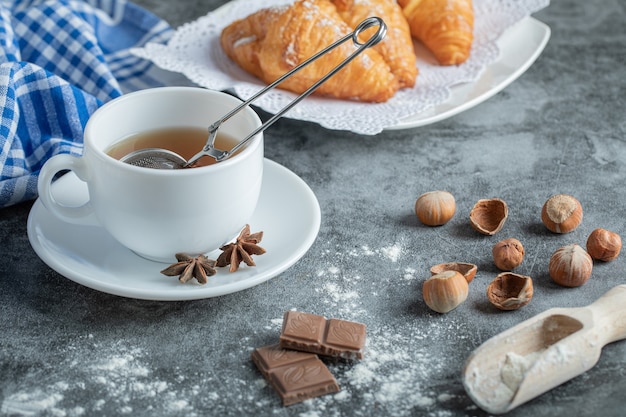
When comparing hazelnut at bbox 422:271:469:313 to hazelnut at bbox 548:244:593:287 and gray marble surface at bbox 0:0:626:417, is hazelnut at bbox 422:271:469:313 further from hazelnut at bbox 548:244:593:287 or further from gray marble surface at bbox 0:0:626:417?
hazelnut at bbox 548:244:593:287

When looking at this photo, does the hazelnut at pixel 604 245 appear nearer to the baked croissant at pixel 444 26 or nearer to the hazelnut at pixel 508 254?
the hazelnut at pixel 508 254

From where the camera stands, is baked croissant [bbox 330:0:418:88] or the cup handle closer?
the cup handle

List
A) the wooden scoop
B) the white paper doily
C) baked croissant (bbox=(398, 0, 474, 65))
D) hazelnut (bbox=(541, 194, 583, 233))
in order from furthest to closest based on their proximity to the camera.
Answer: baked croissant (bbox=(398, 0, 474, 65)) < the white paper doily < hazelnut (bbox=(541, 194, 583, 233)) < the wooden scoop

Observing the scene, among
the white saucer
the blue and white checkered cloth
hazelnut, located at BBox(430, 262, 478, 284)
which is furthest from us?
the blue and white checkered cloth

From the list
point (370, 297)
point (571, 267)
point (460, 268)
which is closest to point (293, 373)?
point (370, 297)

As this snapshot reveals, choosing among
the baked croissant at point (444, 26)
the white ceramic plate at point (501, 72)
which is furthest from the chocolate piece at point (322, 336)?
the baked croissant at point (444, 26)

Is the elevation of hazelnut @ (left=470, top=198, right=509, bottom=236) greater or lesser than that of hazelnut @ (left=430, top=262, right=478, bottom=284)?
lesser

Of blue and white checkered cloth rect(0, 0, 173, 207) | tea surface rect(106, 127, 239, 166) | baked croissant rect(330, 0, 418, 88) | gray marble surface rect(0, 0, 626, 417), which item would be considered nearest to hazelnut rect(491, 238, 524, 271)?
gray marble surface rect(0, 0, 626, 417)
